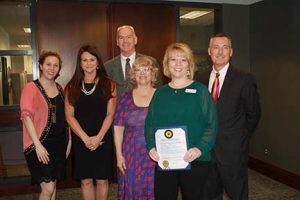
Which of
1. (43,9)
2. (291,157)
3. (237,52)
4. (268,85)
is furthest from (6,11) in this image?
(291,157)

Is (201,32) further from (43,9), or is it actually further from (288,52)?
(43,9)

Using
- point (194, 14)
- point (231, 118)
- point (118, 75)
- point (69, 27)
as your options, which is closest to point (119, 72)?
point (118, 75)

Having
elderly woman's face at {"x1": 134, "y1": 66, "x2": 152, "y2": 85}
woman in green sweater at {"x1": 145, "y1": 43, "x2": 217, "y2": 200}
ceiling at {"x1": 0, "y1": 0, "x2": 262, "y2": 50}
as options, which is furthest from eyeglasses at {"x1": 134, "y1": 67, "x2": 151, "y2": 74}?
ceiling at {"x1": 0, "y1": 0, "x2": 262, "y2": 50}

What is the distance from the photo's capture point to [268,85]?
4695 millimetres

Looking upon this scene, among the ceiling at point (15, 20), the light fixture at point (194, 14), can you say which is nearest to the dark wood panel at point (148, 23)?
the light fixture at point (194, 14)

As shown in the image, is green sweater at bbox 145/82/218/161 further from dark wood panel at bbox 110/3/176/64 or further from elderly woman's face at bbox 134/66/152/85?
dark wood panel at bbox 110/3/176/64

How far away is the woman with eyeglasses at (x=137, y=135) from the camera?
97.3 inches

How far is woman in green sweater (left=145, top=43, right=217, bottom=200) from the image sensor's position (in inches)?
81.5

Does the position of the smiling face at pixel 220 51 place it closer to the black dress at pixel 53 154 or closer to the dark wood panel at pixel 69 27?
the black dress at pixel 53 154

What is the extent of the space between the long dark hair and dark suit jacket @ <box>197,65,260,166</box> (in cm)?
93

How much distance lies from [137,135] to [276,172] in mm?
2827

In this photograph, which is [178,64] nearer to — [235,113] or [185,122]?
[185,122]

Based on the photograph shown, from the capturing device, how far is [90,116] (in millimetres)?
2748

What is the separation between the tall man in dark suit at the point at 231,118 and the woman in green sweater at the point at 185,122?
0.45 meters
